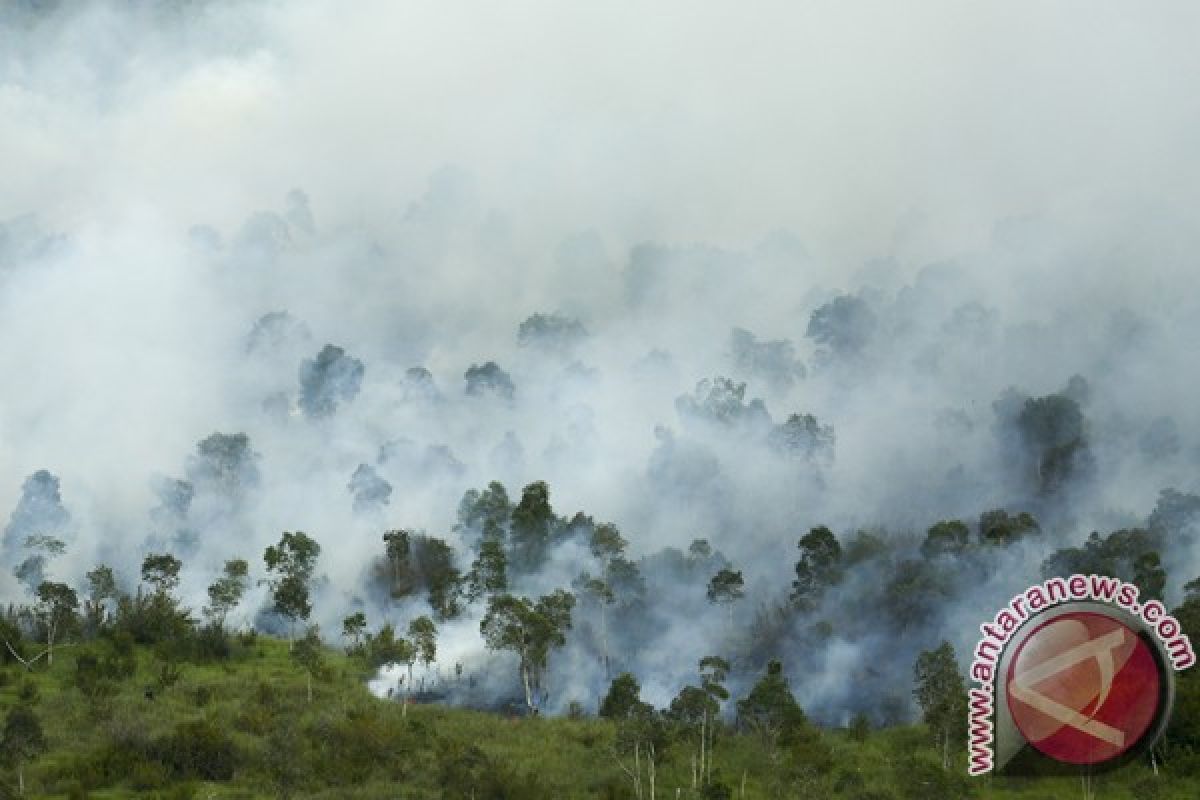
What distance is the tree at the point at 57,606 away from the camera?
358 ft

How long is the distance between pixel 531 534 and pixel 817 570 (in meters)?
37.2

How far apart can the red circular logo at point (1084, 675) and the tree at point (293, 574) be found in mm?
71274

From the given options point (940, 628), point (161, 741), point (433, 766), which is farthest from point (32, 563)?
point (940, 628)

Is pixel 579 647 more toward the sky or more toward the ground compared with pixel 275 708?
more toward the sky

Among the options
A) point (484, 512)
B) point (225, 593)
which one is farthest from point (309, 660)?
point (484, 512)

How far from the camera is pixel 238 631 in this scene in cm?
12512

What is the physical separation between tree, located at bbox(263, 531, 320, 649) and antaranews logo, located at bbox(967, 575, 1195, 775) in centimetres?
6798

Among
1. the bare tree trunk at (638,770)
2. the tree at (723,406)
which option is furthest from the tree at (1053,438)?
the bare tree trunk at (638,770)

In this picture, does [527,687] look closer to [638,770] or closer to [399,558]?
[638,770]

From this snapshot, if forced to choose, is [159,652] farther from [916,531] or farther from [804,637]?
[916,531]

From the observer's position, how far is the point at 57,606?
10962 centimetres

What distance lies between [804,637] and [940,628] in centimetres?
1352

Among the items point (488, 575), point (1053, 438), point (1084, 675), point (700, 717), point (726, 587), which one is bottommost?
point (700, 717)

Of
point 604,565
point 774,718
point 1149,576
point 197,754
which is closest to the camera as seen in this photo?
point 197,754
